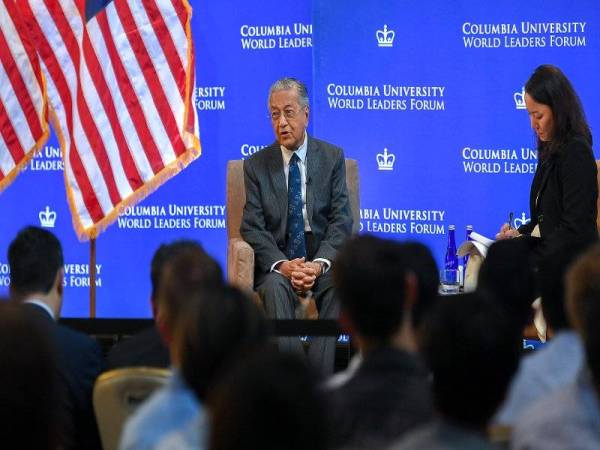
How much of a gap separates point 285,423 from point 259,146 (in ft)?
20.1

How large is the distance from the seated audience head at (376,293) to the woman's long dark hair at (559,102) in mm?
3111

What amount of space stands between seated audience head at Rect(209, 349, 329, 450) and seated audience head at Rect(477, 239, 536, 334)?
1.74 meters

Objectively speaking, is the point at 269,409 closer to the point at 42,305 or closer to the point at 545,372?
the point at 545,372

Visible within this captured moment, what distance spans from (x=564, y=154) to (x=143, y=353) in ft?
9.48

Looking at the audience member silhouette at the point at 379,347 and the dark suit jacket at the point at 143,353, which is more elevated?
the audience member silhouette at the point at 379,347

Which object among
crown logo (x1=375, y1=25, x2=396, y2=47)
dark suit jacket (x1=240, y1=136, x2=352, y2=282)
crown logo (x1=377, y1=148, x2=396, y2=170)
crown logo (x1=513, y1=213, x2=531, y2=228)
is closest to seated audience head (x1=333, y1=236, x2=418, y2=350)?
dark suit jacket (x1=240, y1=136, x2=352, y2=282)

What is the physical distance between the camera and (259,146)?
7500 millimetres

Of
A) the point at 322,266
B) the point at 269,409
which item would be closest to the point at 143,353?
the point at 269,409

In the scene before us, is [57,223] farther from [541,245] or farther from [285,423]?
[285,423]

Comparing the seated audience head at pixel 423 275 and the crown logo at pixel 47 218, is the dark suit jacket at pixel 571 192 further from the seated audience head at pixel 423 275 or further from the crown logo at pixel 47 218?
the crown logo at pixel 47 218

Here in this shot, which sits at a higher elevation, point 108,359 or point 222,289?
point 222,289

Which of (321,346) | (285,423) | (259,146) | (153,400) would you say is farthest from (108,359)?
(259,146)

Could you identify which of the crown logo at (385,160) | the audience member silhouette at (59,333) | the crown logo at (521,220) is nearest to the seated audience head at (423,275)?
the audience member silhouette at (59,333)

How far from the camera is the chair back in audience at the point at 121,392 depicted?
9.04ft
